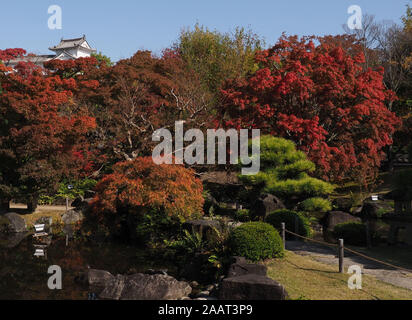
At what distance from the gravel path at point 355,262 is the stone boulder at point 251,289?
10.9 ft

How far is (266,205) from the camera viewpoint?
16.9 meters

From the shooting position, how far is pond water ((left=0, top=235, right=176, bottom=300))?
36.9ft

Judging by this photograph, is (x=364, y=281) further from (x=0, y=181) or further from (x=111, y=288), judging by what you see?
(x=0, y=181)

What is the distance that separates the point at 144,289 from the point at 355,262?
19.7 ft

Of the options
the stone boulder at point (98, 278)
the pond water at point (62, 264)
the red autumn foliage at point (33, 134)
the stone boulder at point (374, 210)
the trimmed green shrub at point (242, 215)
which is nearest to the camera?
the pond water at point (62, 264)

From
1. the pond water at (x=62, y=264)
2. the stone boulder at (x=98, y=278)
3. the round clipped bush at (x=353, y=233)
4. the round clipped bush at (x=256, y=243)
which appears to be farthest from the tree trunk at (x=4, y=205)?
the round clipped bush at (x=353, y=233)

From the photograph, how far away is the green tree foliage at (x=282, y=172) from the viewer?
53.9 ft

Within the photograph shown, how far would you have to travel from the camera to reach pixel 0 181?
20.1 m

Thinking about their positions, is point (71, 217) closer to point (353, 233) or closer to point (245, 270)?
point (245, 270)

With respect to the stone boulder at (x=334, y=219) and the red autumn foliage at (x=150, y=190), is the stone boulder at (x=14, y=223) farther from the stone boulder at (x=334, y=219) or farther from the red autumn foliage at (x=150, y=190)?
the stone boulder at (x=334, y=219)

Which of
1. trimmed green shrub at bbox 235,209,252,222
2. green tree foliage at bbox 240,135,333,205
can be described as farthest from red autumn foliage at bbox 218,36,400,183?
trimmed green shrub at bbox 235,209,252,222

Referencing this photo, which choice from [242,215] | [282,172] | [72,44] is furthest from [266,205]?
[72,44]
